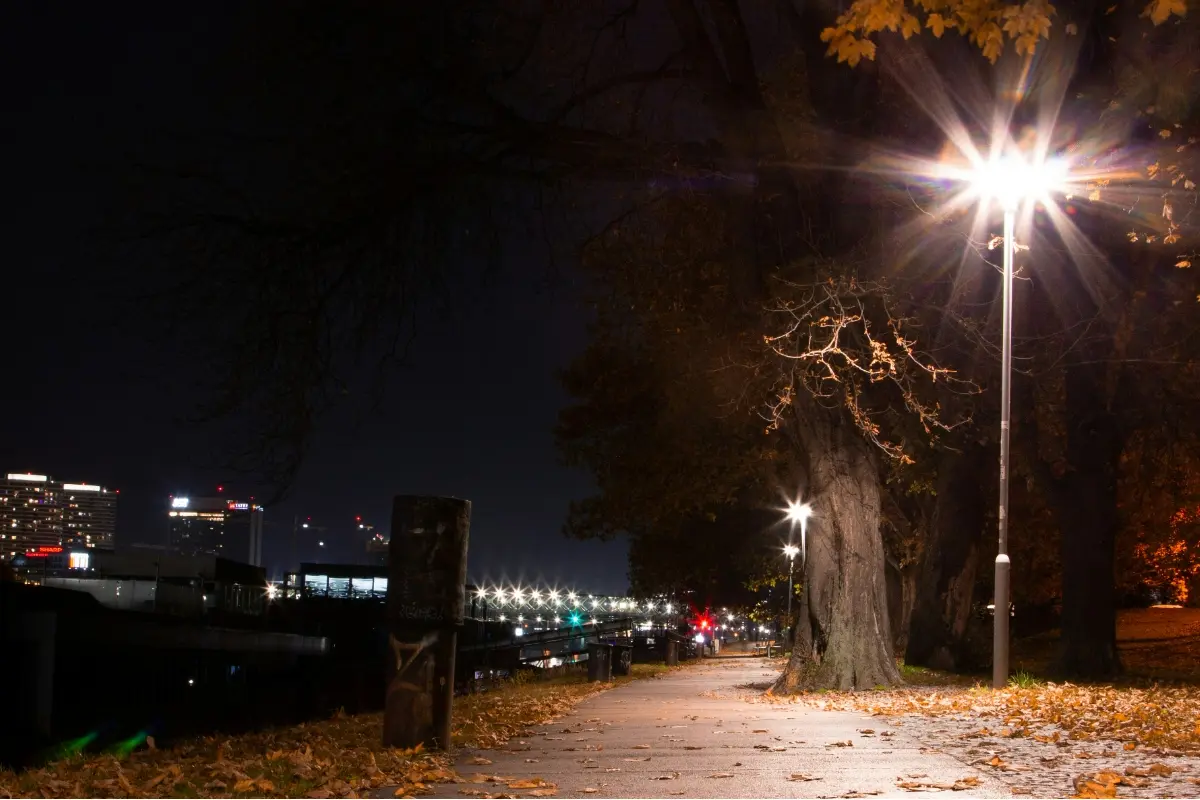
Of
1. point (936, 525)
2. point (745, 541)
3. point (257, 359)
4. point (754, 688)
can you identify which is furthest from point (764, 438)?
point (745, 541)

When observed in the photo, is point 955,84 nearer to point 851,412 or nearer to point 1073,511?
point 851,412

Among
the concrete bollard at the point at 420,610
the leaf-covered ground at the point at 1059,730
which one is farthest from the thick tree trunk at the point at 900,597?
the concrete bollard at the point at 420,610

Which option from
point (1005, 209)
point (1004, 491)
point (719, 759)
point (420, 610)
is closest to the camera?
point (719, 759)

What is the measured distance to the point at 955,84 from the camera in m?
18.7

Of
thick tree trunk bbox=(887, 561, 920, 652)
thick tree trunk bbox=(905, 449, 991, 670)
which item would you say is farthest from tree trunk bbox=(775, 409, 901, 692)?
thick tree trunk bbox=(887, 561, 920, 652)

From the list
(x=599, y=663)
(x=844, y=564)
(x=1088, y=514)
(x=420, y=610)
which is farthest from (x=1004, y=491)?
(x=599, y=663)

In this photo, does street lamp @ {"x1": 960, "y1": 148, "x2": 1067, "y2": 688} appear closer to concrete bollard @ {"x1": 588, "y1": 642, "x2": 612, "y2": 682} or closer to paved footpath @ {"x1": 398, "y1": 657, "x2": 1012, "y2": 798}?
paved footpath @ {"x1": 398, "y1": 657, "x2": 1012, "y2": 798}

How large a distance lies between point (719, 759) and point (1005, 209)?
10.3m

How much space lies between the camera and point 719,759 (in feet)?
31.2

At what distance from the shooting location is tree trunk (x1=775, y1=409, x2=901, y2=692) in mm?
19359

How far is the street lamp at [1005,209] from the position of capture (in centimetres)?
1686

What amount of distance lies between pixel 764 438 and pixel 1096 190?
46.2 feet

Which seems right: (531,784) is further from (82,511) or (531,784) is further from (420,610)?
(82,511)

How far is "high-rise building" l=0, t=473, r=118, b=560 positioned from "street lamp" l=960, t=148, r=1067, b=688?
549 feet
